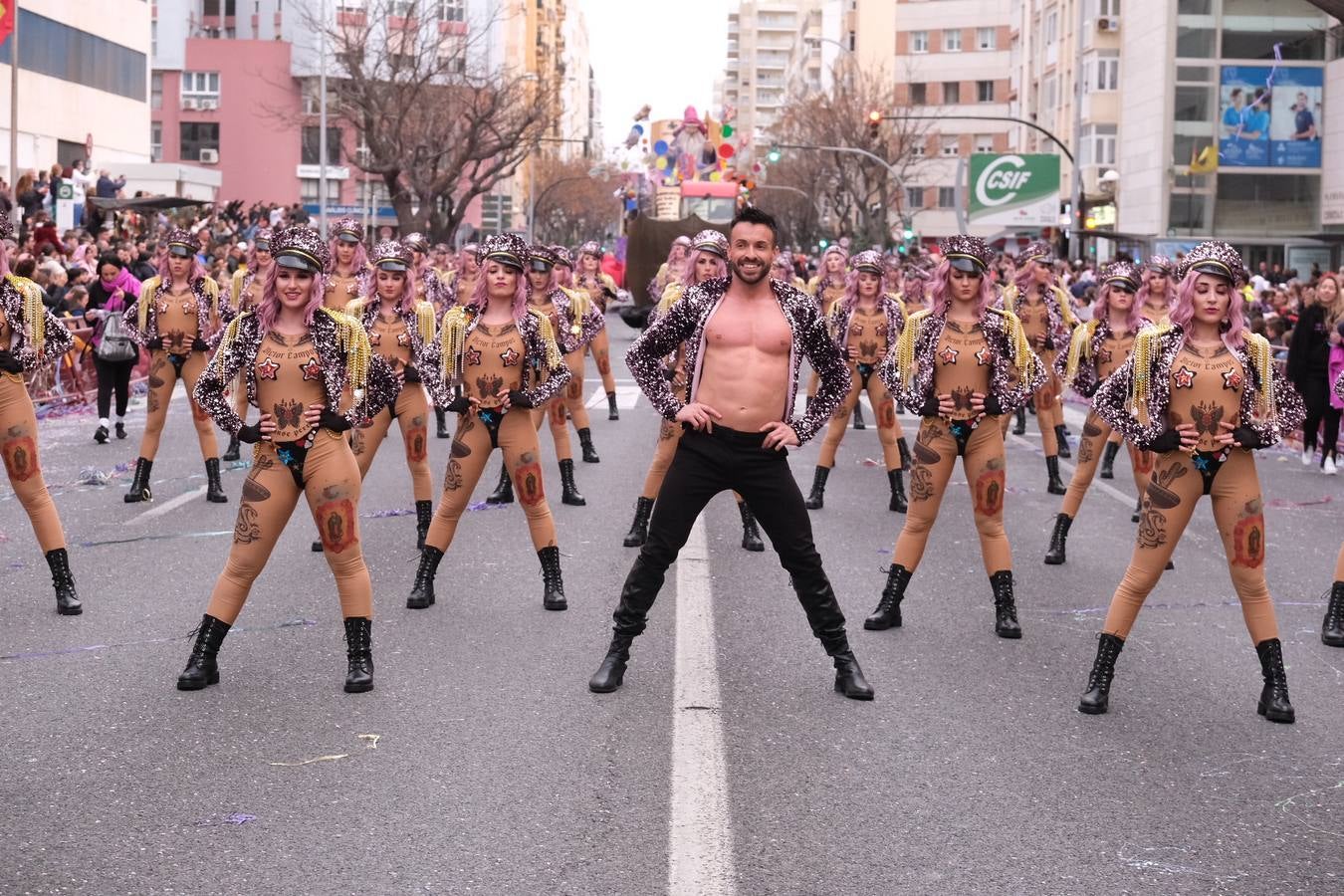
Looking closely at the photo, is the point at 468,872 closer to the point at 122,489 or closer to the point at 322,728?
the point at 322,728

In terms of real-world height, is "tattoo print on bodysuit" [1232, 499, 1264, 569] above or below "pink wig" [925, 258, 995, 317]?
below

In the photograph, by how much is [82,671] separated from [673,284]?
23.8ft

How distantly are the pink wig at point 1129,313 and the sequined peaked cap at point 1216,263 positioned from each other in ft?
16.3

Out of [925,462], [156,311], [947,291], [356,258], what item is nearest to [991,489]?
[925,462]

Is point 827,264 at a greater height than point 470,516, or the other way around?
point 827,264

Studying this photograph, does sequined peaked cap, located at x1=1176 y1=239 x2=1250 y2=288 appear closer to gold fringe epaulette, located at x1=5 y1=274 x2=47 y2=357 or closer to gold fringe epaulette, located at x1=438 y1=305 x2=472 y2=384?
gold fringe epaulette, located at x1=438 y1=305 x2=472 y2=384

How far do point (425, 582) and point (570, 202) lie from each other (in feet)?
380

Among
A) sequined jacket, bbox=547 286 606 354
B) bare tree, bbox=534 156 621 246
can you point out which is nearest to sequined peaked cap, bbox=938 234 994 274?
sequined jacket, bbox=547 286 606 354

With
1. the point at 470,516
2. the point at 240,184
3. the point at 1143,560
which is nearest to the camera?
the point at 1143,560

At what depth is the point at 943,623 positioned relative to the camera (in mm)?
9078

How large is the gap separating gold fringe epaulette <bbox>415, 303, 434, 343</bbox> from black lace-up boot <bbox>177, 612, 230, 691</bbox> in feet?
14.2

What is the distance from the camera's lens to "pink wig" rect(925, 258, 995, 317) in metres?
9.05

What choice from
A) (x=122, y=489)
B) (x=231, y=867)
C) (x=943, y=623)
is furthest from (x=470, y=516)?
(x=231, y=867)

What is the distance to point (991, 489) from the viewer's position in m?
8.80
